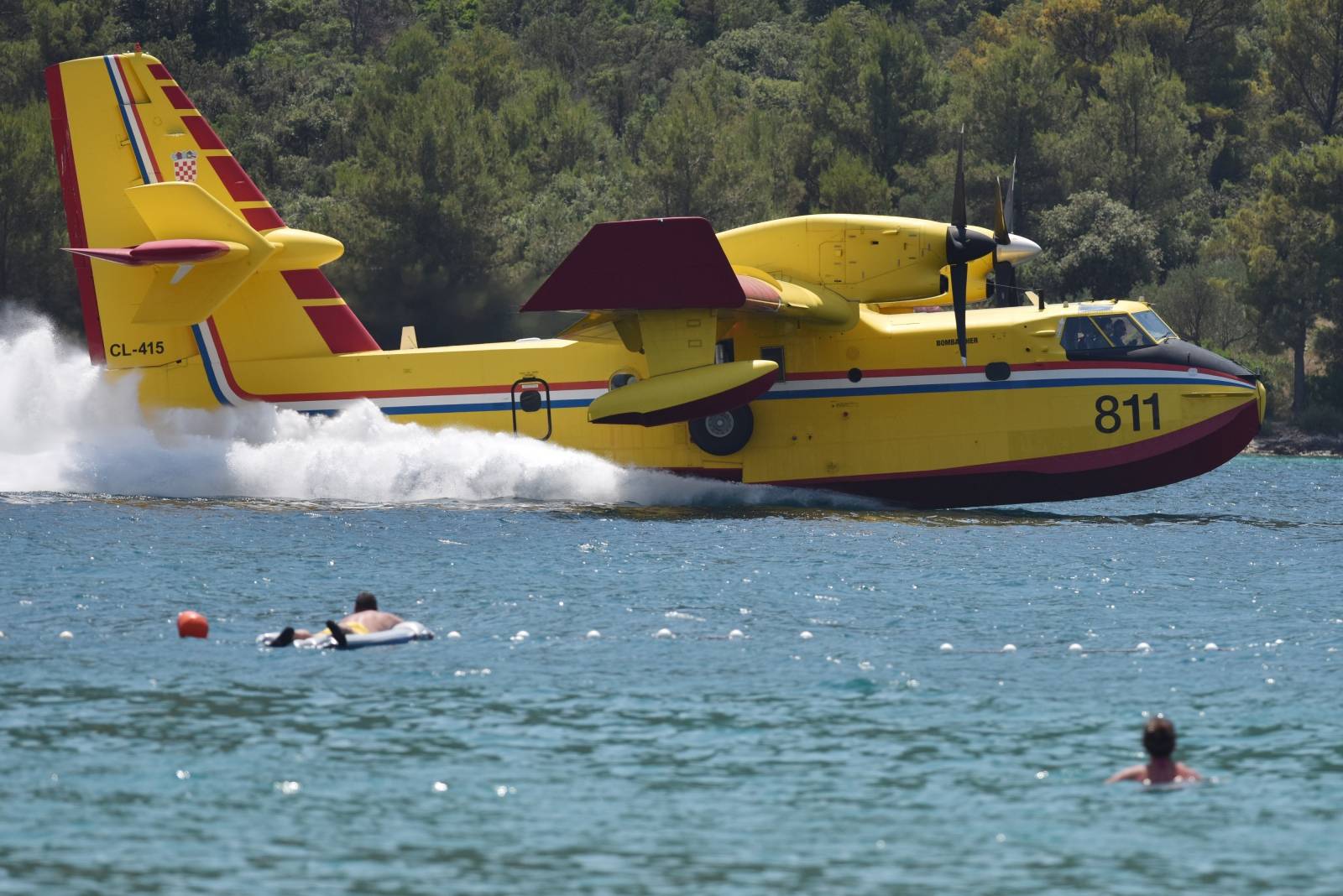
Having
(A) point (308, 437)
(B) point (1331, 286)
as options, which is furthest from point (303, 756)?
(B) point (1331, 286)

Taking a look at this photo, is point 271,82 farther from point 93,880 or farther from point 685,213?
point 93,880

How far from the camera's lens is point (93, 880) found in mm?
10164

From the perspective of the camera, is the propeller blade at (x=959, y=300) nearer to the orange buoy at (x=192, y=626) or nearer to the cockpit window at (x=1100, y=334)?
the cockpit window at (x=1100, y=334)

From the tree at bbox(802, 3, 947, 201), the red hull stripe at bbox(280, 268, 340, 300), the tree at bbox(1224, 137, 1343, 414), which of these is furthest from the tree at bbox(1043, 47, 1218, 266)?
the red hull stripe at bbox(280, 268, 340, 300)

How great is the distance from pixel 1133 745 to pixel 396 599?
8862mm

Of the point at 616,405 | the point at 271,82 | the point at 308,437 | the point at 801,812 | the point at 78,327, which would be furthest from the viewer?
the point at 271,82

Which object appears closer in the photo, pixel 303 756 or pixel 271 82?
pixel 303 756

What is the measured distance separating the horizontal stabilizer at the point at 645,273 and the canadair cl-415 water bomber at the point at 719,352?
0.05 meters

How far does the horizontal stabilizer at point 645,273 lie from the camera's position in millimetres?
24531

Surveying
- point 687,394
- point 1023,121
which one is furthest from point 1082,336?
point 1023,121

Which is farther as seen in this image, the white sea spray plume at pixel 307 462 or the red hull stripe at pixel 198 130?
the red hull stripe at pixel 198 130

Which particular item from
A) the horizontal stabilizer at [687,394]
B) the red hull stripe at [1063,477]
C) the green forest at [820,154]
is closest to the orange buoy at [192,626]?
the horizontal stabilizer at [687,394]

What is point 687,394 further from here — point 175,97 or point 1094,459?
point 175,97

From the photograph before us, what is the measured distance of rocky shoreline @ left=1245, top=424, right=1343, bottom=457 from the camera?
51.0 meters
